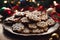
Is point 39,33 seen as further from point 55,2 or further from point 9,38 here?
point 55,2

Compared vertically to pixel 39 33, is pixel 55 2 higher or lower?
higher

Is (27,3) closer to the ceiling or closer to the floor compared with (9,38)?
closer to the ceiling

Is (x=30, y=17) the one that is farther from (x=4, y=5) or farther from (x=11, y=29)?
(x=4, y=5)

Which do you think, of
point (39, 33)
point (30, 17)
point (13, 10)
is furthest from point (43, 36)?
point (13, 10)

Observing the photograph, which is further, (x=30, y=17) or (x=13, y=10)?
(x=13, y=10)

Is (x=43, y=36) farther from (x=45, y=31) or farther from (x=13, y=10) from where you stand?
(x=13, y=10)

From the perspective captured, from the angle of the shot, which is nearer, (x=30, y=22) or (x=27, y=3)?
(x=30, y=22)

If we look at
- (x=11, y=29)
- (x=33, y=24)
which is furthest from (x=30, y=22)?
(x=11, y=29)

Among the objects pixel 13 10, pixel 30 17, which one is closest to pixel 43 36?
pixel 30 17
